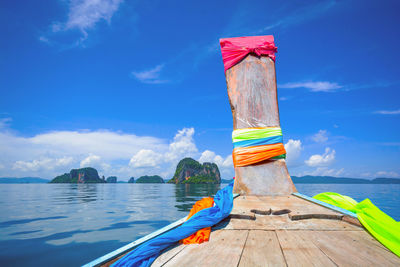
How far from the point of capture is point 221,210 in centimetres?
195

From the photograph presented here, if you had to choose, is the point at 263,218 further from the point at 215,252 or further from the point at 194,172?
the point at 194,172

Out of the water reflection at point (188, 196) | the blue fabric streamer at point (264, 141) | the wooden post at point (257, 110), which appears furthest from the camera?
the water reflection at point (188, 196)

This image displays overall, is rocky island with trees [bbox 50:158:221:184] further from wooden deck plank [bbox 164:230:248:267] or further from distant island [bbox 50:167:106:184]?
wooden deck plank [bbox 164:230:248:267]

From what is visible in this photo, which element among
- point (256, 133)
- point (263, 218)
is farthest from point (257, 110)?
point (263, 218)

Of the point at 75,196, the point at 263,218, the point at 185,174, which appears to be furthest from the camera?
the point at 185,174

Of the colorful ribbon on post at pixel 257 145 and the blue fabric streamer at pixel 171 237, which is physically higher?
the colorful ribbon on post at pixel 257 145

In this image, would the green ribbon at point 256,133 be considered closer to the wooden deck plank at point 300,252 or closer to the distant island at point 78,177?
the wooden deck plank at point 300,252

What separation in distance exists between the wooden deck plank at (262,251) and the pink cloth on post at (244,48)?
10.8 feet

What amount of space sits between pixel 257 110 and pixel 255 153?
858 mm

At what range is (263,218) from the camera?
2.09 metres

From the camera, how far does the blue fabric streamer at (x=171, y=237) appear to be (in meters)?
1.28

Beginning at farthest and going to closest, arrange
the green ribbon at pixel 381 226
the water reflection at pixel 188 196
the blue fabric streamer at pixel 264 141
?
the water reflection at pixel 188 196 → the blue fabric streamer at pixel 264 141 → the green ribbon at pixel 381 226

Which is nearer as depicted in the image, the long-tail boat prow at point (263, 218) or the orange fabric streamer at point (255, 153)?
the long-tail boat prow at point (263, 218)

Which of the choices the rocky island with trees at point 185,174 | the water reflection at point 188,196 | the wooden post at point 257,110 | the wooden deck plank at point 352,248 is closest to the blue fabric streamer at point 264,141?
the wooden post at point 257,110
